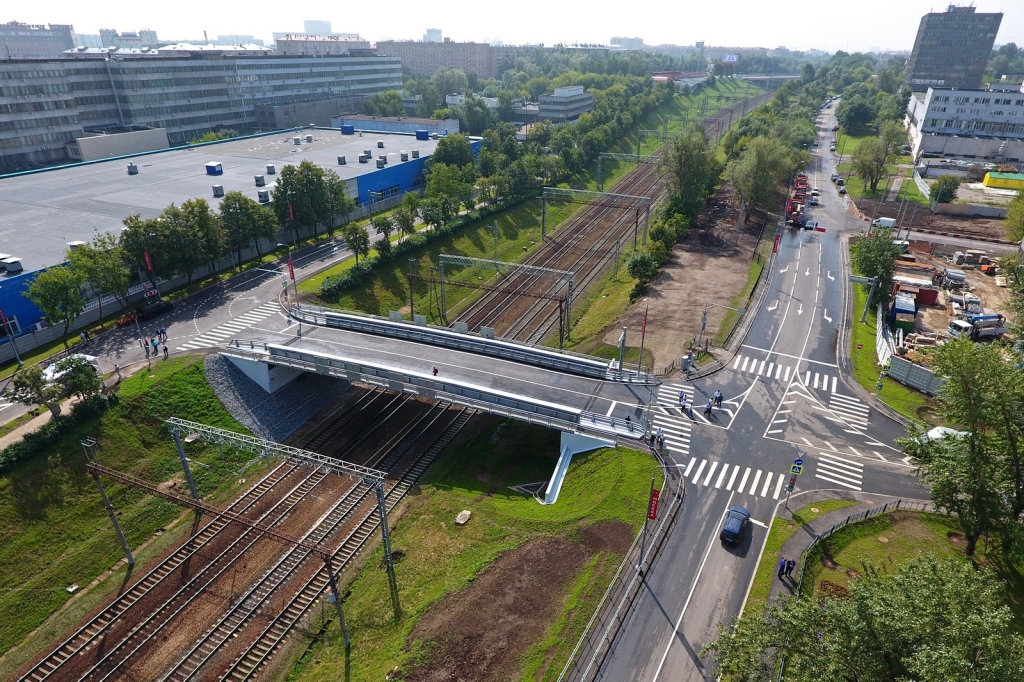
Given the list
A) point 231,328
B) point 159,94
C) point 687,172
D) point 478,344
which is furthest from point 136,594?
point 159,94

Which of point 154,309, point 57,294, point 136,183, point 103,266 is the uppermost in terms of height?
point 136,183

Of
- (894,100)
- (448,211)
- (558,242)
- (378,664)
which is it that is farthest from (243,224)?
(894,100)

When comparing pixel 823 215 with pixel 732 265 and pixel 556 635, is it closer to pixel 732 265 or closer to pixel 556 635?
pixel 732 265

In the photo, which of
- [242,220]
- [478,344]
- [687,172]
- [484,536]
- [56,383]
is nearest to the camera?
[484,536]

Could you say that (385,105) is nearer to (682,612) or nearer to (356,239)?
(356,239)

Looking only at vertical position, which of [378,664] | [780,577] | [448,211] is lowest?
[378,664]

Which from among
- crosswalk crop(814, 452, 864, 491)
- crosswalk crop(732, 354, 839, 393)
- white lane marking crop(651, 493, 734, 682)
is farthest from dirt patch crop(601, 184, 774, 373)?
white lane marking crop(651, 493, 734, 682)

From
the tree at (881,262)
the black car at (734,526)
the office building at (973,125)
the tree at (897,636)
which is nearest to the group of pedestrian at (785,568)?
the black car at (734,526)
